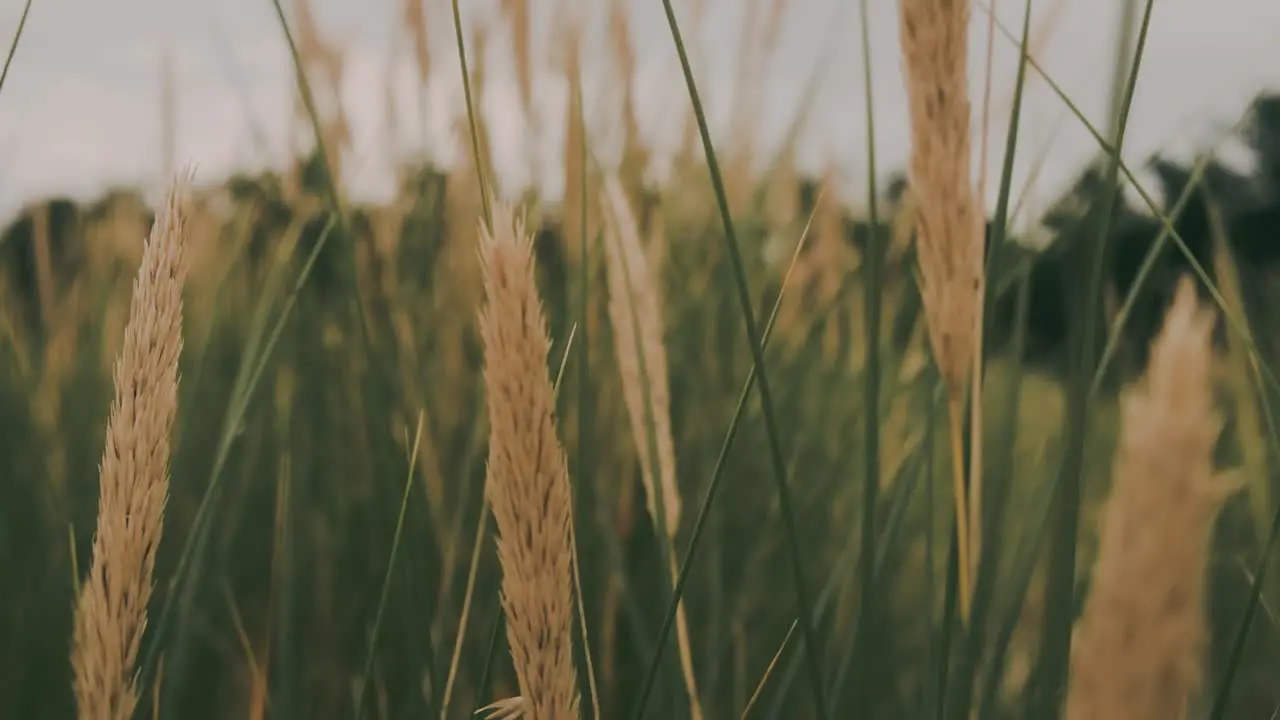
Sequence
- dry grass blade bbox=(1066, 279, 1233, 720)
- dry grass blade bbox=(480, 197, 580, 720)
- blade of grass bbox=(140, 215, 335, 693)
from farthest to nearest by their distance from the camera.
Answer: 1. blade of grass bbox=(140, 215, 335, 693)
2. dry grass blade bbox=(480, 197, 580, 720)
3. dry grass blade bbox=(1066, 279, 1233, 720)

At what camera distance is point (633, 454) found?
1.64 meters

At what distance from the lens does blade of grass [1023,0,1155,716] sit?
0.57 metres

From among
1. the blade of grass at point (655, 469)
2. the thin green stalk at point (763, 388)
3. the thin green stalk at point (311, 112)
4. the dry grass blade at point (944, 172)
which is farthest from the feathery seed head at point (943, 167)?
the thin green stalk at point (311, 112)

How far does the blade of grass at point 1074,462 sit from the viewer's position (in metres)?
0.57

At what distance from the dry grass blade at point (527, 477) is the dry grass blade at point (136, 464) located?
0.17 metres

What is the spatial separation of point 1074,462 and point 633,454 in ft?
3.59

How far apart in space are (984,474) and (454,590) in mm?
721

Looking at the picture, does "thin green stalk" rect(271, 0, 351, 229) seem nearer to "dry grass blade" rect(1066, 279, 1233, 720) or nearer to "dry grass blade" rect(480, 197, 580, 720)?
"dry grass blade" rect(480, 197, 580, 720)

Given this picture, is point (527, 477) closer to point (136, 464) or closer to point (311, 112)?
point (136, 464)

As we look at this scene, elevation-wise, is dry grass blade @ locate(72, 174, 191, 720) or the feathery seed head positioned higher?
the feathery seed head

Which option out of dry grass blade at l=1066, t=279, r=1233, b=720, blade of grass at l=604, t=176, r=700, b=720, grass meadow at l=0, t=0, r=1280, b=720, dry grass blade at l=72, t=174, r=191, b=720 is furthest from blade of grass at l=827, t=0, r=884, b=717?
dry grass blade at l=72, t=174, r=191, b=720

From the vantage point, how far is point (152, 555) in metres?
0.60

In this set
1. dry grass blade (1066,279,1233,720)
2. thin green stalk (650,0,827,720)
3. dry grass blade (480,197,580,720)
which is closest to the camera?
dry grass blade (1066,279,1233,720)

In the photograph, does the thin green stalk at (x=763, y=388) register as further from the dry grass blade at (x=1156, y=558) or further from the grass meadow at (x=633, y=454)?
the dry grass blade at (x=1156, y=558)
